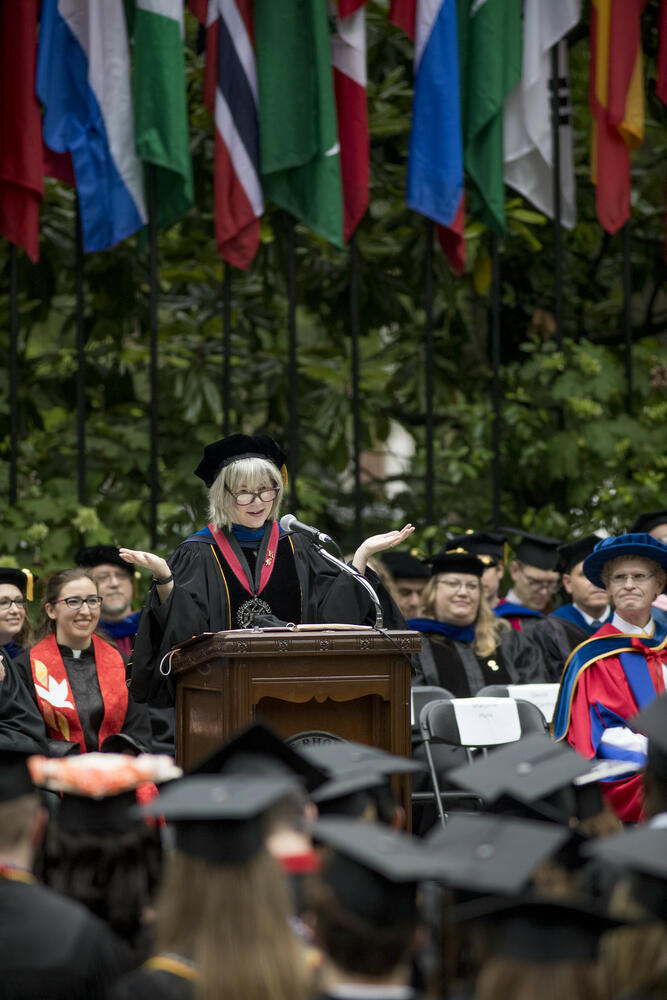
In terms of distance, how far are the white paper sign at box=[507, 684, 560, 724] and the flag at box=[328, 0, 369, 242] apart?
3.41 metres

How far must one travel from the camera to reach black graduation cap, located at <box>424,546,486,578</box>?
755 cm

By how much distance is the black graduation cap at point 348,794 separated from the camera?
11.1ft

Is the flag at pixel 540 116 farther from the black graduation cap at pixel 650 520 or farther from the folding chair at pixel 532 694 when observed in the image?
the folding chair at pixel 532 694

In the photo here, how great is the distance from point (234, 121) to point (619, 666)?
4.47m

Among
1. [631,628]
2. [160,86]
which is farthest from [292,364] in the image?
[631,628]

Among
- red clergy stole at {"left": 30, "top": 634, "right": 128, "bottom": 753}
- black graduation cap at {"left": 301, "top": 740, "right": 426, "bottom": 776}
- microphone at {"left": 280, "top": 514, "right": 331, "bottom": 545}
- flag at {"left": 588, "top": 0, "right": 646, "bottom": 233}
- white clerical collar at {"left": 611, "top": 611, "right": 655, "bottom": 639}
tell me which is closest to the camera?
black graduation cap at {"left": 301, "top": 740, "right": 426, "bottom": 776}

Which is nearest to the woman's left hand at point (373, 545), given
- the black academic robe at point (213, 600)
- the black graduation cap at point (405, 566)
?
the black academic robe at point (213, 600)

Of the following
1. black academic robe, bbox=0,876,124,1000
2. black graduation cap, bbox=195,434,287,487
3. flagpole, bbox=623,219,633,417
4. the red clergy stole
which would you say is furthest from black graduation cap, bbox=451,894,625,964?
flagpole, bbox=623,219,633,417

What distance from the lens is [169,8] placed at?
8.40 m

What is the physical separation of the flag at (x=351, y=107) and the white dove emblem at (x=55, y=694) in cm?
392

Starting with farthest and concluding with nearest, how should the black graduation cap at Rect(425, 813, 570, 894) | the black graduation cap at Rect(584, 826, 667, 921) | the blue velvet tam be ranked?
the blue velvet tam < the black graduation cap at Rect(425, 813, 570, 894) < the black graduation cap at Rect(584, 826, 667, 921)

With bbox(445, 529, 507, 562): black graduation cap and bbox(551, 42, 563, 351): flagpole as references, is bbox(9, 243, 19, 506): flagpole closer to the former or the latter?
bbox(445, 529, 507, 562): black graduation cap

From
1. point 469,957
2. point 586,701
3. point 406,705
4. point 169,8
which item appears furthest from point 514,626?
point 469,957

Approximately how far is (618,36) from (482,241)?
5.22 ft
